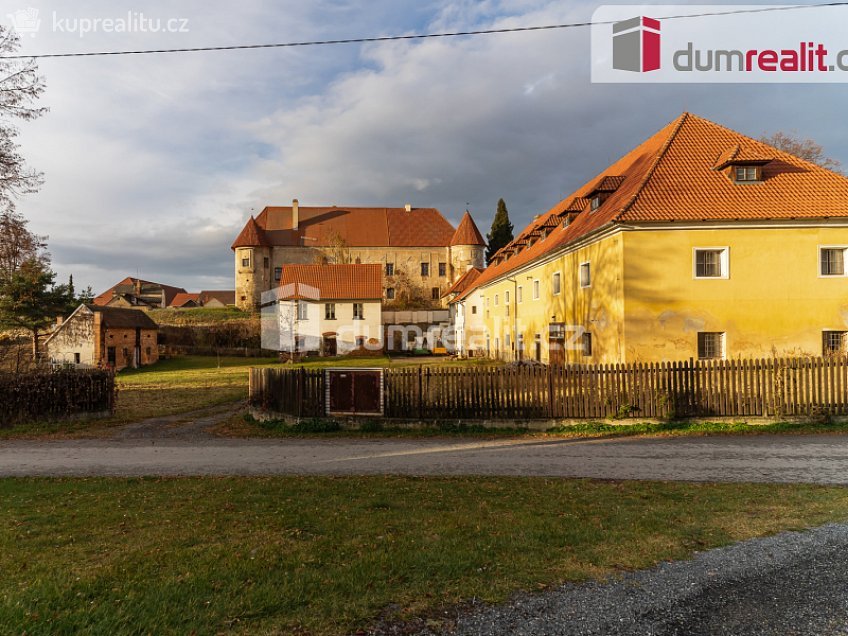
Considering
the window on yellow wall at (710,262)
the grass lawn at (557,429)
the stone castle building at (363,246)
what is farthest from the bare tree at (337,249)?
the grass lawn at (557,429)

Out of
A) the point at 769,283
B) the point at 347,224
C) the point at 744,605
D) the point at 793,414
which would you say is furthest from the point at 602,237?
the point at 347,224

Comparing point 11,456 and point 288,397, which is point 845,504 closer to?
point 288,397

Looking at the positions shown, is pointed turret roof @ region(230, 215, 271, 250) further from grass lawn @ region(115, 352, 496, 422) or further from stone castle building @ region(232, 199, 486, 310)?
grass lawn @ region(115, 352, 496, 422)

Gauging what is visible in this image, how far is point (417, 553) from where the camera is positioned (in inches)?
198

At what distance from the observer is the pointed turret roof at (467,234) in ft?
218

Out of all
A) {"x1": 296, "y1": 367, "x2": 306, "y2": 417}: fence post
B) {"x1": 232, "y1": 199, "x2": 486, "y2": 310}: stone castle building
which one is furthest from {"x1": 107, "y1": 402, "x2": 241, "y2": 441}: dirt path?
{"x1": 232, "y1": 199, "x2": 486, "y2": 310}: stone castle building

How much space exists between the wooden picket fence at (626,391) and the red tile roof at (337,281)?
31021mm

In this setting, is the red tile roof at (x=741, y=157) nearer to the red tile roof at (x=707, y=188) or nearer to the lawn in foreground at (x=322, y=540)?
the red tile roof at (x=707, y=188)

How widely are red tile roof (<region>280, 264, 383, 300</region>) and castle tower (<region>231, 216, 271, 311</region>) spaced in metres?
22.5

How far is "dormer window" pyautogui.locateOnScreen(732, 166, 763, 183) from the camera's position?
1874cm

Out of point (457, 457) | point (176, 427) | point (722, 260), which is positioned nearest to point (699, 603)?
point (457, 457)

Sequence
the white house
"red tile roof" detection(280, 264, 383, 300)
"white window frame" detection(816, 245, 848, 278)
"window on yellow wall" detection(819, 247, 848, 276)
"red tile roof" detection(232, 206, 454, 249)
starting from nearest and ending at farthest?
1. "white window frame" detection(816, 245, 848, 278)
2. "window on yellow wall" detection(819, 247, 848, 276)
3. the white house
4. "red tile roof" detection(280, 264, 383, 300)
5. "red tile roof" detection(232, 206, 454, 249)

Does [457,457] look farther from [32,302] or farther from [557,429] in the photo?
[32,302]

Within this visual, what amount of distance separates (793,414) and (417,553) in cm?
1265
